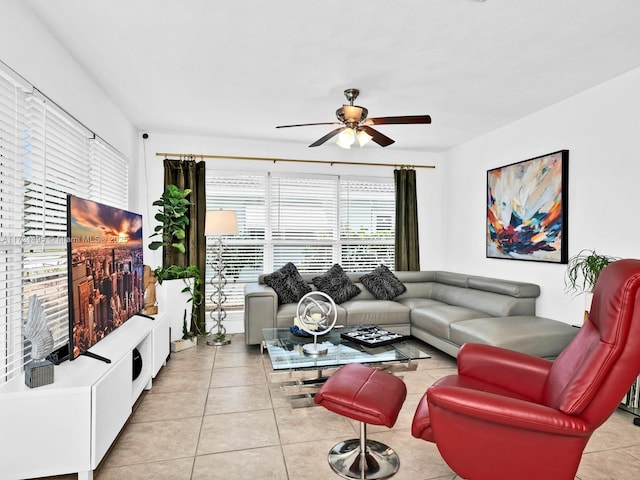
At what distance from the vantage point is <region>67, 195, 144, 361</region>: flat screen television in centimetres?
213

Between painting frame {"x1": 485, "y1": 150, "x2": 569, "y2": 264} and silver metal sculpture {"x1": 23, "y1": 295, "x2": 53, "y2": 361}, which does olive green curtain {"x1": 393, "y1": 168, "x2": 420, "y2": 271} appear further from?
silver metal sculpture {"x1": 23, "y1": 295, "x2": 53, "y2": 361}

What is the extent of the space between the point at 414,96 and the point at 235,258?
3055 mm

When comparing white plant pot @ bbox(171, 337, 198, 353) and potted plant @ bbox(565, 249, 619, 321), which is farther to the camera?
white plant pot @ bbox(171, 337, 198, 353)

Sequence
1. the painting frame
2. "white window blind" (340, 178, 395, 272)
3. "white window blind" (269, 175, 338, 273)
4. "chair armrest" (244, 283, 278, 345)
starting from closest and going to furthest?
the painting frame → "chair armrest" (244, 283, 278, 345) → "white window blind" (269, 175, 338, 273) → "white window blind" (340, 178, 395, 272)

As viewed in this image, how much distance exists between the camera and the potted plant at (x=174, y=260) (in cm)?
445

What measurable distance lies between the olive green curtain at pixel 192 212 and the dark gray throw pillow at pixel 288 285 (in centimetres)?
97

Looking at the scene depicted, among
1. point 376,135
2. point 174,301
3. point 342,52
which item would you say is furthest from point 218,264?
point 342,52

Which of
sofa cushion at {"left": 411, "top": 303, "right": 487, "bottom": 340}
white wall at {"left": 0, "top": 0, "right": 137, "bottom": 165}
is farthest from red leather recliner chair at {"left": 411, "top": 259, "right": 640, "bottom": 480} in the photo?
white wall at {"left": 0, "top": 0, "right": 137, "bottom": 165}

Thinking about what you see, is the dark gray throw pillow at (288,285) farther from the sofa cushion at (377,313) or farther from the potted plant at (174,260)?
the potted plant at (174,260)

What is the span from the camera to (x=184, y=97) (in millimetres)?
3746

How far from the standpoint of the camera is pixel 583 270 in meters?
3.39

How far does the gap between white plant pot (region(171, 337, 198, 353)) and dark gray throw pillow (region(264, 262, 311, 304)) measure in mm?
1100

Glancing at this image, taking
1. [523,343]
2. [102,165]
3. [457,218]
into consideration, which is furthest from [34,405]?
[457,218]

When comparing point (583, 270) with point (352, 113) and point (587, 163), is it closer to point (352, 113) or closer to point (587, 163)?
point (587, 163)
